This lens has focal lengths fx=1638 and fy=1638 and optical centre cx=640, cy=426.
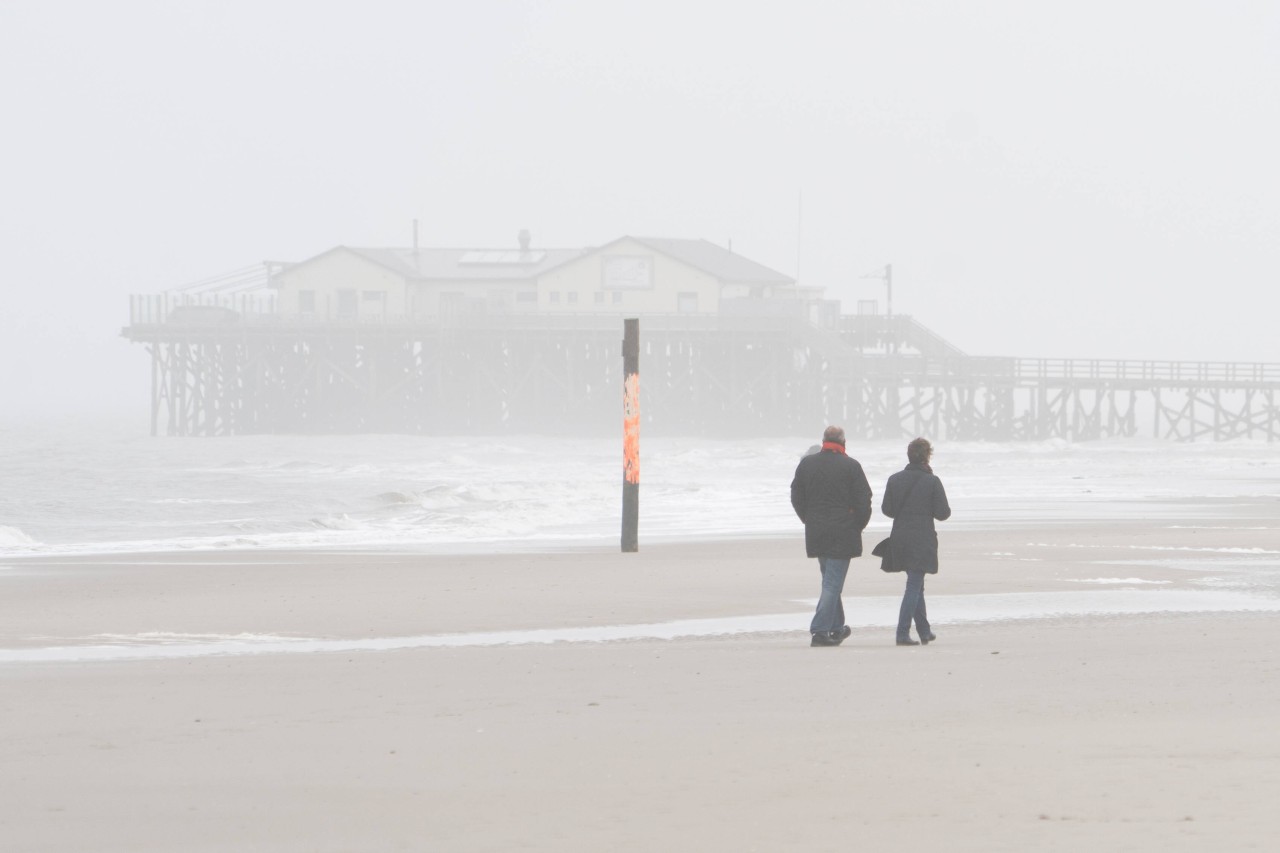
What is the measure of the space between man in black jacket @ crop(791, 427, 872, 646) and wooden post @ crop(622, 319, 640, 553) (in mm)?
6292

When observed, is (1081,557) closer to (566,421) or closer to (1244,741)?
(1244,741)

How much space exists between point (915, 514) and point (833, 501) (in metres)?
0.44

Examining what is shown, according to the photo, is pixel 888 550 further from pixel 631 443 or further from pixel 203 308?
pixel 203 308

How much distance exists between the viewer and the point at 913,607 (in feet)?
27.8

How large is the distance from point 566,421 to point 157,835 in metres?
54.8

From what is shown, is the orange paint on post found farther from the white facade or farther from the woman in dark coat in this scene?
the white facade

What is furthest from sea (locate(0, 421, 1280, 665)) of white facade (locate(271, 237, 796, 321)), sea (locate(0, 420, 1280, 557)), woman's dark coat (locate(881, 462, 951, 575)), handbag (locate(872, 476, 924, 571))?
white facade (locate(271, 237, 796, 321))

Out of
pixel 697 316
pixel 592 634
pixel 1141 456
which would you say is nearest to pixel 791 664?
pixel 592 634

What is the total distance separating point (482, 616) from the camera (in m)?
10.3

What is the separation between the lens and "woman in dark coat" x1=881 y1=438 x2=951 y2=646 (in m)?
8.48

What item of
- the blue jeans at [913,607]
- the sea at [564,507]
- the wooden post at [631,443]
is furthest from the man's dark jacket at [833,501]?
the wooden post at [631,443]

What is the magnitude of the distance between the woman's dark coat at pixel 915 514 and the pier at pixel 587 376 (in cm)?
4738

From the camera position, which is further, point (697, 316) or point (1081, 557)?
point (697, 316)

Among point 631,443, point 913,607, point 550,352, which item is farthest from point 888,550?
point 550,352
